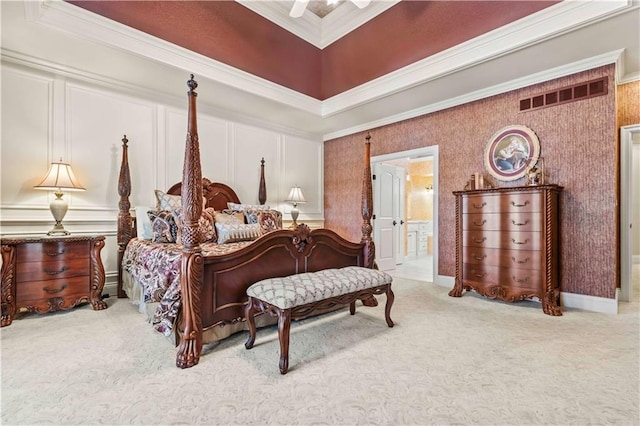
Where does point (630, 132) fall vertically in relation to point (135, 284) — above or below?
above

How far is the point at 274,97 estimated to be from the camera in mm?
4266

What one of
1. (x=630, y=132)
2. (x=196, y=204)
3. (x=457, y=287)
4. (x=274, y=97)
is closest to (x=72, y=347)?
(x=196, y=204)

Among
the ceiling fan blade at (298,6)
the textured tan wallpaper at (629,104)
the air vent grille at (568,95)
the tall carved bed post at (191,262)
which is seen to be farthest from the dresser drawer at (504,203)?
the tall carved bed post at (191,262)

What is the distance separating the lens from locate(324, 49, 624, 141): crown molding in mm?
3113

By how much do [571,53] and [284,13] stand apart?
352 cm

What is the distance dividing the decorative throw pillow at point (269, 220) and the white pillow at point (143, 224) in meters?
1.25

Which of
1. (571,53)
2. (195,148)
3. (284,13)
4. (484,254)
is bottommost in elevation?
(484,254)

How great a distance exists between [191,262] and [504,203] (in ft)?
10.8

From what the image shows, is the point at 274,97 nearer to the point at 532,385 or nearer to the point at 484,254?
the point at 484,254

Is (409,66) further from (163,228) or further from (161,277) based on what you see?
(161,277)

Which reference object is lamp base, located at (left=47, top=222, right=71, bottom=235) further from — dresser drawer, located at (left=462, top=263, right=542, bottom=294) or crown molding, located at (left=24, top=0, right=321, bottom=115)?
dresser drawer, located at (left=462, top=263, right=542, bottom=294)

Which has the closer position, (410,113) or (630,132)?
(630,132)

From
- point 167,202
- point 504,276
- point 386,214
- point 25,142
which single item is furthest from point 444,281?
point 25,142

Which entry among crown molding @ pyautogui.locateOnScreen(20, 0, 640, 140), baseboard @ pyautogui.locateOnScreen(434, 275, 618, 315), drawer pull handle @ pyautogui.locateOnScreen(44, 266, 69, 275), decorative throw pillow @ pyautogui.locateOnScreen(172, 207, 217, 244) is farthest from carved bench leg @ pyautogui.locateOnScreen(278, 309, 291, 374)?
baseboard @ pyautogui.locateOnScreen(434, 275, 618, 315)
